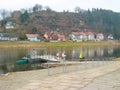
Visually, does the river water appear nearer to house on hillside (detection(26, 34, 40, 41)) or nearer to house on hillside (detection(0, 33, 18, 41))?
house on hillside (detection(0, 33, 18, 41))

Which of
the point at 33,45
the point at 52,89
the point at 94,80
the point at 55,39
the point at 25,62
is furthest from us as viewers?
the point at 55,39

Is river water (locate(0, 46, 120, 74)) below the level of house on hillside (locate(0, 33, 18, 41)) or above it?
below

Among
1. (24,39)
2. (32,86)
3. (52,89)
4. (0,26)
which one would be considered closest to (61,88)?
(52,89)

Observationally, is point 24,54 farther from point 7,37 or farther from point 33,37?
point 33,37

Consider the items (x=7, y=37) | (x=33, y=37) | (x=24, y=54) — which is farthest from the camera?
(x=33, y=37)

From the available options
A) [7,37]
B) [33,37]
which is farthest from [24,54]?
[33,37]

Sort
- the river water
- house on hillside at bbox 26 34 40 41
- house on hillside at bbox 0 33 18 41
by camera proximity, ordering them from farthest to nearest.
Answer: house on hillside at bbox 26 34 40 41 < house on hillside at bbox 0 33 18 41 < the river water

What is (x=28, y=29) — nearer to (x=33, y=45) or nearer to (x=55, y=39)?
(x=55, y=39)

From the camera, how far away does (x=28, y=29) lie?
193 meters

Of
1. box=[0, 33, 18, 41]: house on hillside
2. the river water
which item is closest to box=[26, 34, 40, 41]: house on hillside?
box=[0, 33, 18, 41]: house on hillside

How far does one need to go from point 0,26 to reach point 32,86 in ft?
612

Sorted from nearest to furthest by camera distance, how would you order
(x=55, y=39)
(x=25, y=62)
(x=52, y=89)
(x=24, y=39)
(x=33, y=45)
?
(x=52, y=89) < (x=25, y=62) < (x=33, y=45) < (x=24, y=39) < (x=55, y=39)

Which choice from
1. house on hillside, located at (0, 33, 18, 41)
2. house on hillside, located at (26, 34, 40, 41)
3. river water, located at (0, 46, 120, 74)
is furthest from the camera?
house on hillside, located at (26, 34, 40, 41)

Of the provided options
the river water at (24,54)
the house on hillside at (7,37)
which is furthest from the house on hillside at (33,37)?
the river water at (24,54)
